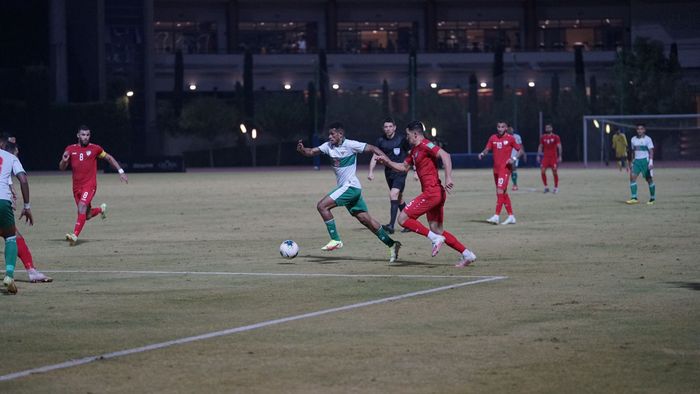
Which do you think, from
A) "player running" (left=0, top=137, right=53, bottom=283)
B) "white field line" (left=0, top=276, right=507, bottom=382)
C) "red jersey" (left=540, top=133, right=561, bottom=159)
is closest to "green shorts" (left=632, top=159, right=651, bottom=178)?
"red jersey" (left=540, top=133, right=561, bottom=159)

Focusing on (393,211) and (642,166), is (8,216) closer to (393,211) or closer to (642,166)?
(393,211)

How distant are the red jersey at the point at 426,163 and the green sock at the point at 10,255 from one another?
20.4ft

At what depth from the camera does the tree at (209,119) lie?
7779 cm

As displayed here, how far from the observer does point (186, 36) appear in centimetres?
9469

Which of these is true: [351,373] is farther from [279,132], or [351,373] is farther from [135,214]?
[279,132]

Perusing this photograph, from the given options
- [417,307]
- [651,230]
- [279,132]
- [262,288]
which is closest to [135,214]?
[651,230]

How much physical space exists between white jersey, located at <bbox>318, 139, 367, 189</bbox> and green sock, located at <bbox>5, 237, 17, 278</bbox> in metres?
5.98

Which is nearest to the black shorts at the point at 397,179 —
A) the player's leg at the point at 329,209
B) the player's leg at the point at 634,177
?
the player's leg at the point at 329,209

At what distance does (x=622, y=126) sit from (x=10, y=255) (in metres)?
55.8

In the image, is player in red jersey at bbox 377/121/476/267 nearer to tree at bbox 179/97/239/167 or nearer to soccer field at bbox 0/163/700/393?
soccer field at bbox 0/163/700/393

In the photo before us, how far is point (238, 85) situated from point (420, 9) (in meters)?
23.0

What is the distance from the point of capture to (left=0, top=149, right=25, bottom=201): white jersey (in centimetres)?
1433

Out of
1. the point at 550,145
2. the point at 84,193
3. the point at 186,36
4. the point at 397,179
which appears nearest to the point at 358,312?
the point at 397,179

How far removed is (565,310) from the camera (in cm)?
1247
